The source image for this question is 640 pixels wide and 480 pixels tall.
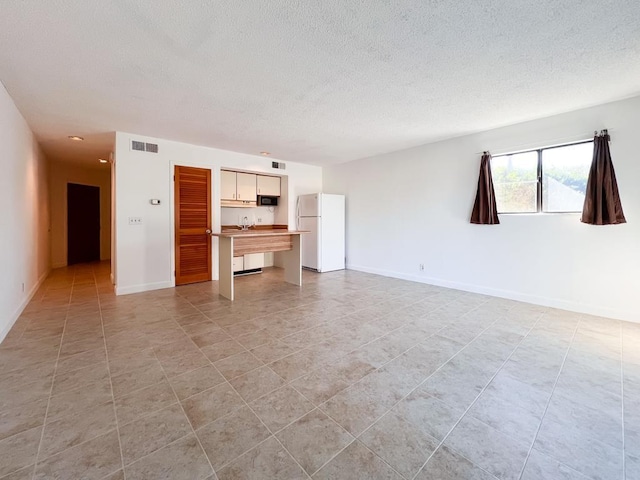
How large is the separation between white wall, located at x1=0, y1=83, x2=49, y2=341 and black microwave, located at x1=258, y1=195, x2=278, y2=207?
3.65 meters

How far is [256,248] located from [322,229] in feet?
6.34

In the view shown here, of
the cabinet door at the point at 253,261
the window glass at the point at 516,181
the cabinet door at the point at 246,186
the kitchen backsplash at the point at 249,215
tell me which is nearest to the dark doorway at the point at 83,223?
the kitchen backsplash at the point at 249,215

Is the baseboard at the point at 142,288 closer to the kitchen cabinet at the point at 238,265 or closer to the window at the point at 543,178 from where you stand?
the kitchen cabinet at the point at 238,265

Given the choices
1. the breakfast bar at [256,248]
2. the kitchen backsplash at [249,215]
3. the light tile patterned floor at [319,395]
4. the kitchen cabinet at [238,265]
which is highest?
the kitchen backsplash at [249,215]

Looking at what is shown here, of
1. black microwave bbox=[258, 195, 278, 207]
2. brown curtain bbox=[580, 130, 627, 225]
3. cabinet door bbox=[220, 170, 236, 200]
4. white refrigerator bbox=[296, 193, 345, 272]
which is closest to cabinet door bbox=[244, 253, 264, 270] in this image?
white refrigerator bbox=[296, 193, 345, 272]

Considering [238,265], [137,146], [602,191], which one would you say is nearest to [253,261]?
[238,265]

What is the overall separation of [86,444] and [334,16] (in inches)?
113

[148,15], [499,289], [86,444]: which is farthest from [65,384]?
[499,289]

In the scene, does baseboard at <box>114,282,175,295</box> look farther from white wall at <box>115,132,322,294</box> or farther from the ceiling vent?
the ceiling vent

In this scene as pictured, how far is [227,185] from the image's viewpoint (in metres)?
5.65

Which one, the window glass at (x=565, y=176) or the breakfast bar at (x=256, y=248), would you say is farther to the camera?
the breakfast bar at (x=256, y=248)

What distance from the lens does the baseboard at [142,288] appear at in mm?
4266

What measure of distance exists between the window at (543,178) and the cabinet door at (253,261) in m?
4.63

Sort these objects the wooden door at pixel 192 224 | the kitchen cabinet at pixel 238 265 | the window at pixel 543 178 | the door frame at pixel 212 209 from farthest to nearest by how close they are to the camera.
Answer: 1. the kitchen cabinet at pixel 238 265
2. the wooden door at pixel 192 224
3. the door frame at pixel 212 209
4. the window at pixel 543 178
